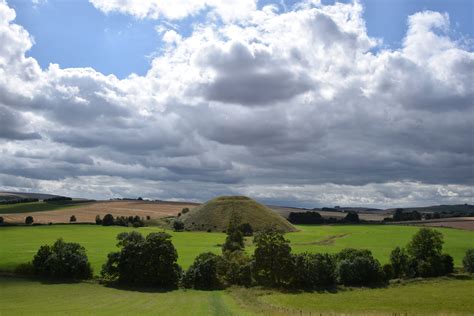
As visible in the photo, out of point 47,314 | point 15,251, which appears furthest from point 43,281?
point 47,314

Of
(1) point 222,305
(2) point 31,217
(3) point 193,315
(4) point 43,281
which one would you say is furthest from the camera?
(2) point 31,217

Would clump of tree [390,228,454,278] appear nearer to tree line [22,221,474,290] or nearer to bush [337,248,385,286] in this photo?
tree line [22,221,474,290]

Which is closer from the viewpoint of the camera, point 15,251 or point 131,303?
point 131,303

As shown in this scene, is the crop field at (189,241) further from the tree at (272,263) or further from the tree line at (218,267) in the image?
the tree at (272,263)

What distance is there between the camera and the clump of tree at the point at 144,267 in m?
95.9

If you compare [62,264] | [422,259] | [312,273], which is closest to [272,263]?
[312,273]

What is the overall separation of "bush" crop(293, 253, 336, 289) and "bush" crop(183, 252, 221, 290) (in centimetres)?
1585

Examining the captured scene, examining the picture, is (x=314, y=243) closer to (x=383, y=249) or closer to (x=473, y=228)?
(x=383, y=249)

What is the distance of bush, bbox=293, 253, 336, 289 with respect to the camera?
95.0 metres

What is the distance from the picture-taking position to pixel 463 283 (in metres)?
95.8

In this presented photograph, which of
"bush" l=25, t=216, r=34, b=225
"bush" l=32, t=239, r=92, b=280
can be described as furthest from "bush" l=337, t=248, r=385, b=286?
"bush" l=25, t=216, r=34, b=225

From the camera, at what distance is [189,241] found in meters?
157

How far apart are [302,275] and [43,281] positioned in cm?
4993

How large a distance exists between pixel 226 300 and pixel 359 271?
32.6m
